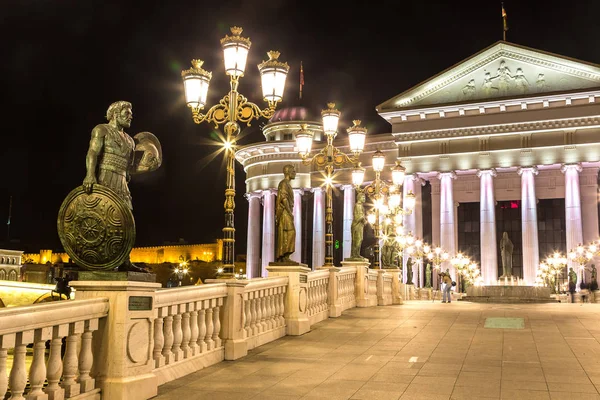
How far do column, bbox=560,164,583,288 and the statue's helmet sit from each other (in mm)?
50460

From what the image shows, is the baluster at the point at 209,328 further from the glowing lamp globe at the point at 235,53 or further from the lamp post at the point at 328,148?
the lamp post at the point at 328,148

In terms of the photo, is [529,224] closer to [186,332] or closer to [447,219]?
[447,219]

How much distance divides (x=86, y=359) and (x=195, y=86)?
807cm

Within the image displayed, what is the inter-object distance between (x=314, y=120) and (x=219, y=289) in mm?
76643

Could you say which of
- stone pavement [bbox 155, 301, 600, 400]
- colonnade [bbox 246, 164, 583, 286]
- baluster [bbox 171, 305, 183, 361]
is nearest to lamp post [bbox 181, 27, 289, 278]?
baluster [bbox 171, 305, 183, 361]

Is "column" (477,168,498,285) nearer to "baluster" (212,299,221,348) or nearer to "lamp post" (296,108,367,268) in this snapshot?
"lamp post" (296,108,367,268)

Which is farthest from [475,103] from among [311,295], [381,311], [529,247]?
[311,295]

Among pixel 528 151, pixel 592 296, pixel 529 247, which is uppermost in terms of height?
pixel 528 151

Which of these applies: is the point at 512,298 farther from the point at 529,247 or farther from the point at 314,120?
the point at 314,120

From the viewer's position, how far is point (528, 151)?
2222 inches

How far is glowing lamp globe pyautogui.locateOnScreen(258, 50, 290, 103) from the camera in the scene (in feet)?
49.9

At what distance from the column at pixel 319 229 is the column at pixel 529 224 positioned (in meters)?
21.0

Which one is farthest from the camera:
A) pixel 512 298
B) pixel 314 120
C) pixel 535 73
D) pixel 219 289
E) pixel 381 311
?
pixel 314 120

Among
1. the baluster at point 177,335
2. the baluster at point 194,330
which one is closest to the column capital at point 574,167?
the baluster at point 194,330
